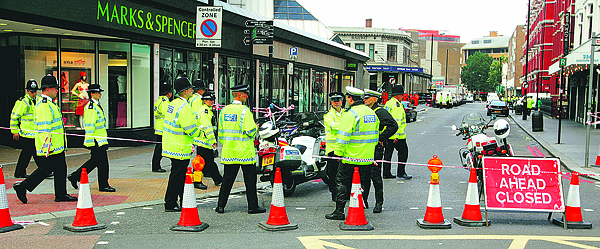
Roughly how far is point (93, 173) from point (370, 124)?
6917 millimetres

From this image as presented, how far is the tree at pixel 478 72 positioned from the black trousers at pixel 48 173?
13391 cm

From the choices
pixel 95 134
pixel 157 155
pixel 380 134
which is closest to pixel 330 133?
pixel 380 134

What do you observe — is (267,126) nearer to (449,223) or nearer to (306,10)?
(449,223)

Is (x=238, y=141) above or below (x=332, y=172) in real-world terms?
above

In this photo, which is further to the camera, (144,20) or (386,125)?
(144,20)

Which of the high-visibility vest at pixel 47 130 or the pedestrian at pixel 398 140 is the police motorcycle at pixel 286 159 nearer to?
the pedestrian at pixel 398 140

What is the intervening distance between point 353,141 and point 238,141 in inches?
63.3

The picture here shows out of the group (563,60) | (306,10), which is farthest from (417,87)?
(563,60)

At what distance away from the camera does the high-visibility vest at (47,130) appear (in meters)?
7.99

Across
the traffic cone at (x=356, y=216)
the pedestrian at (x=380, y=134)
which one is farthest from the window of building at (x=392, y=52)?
the traffic cone at (x=356, y=216)

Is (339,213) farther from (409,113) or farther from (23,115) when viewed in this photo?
(409,113)

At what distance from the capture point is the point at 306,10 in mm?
37000

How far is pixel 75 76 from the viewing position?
49.3ft

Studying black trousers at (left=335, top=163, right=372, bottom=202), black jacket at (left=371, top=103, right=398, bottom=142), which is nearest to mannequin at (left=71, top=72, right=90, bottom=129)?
black jacket at (left=371, top=103, right=398, bottom=142)
